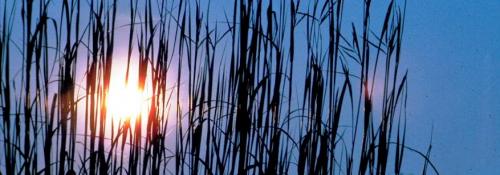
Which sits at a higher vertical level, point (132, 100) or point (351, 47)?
point (351, 47)

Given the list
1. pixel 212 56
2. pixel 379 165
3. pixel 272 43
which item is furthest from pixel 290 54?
pixel 379 165

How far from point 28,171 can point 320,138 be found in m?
0.57

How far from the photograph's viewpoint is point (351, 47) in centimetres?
150

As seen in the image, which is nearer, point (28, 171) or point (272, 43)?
point (28, 171)

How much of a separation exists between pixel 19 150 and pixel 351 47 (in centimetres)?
69

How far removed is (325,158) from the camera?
1451mm

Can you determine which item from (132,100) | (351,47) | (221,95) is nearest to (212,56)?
(221,95)

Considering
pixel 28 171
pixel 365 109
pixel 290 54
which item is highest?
pixel 290 54

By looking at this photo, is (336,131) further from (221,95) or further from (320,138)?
(221,95)

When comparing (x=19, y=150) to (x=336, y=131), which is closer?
(x=19, y=150)

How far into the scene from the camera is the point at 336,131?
1452 mm

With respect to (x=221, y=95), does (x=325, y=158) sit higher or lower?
lower

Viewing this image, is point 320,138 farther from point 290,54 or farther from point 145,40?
point 145,40

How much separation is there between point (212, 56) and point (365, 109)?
1.08 ft
